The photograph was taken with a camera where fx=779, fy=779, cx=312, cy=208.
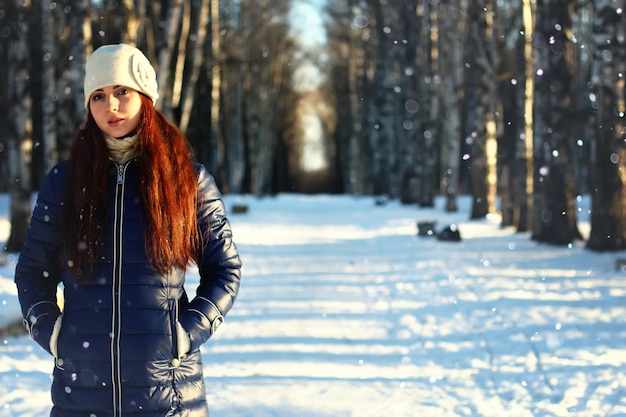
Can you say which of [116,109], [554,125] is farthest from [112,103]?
[554,125]

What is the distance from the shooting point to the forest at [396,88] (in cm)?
1280

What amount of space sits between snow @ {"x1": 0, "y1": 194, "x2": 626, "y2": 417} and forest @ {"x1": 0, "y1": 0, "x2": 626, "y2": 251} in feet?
6.63

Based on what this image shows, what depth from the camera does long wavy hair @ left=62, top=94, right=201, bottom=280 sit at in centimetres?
249

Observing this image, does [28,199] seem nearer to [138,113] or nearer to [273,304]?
[273,304]

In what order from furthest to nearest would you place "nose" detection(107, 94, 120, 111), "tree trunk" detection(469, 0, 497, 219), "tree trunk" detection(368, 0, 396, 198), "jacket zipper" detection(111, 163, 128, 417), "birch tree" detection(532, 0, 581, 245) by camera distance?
"tree trunk" detection(368, 0, 396, 198), "tree trunk" detection(469, 0, 497, 219), "birch tree" detection(532, 0, 581, 245), "nose" detection(107, 94, 120, 111), "jacket zipper" detection(111, 163, 128, 417)

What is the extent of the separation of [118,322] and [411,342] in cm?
498

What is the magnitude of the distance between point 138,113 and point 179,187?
0.28 m

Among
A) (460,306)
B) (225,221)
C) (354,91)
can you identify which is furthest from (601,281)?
(354,91)

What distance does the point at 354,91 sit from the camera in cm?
4375

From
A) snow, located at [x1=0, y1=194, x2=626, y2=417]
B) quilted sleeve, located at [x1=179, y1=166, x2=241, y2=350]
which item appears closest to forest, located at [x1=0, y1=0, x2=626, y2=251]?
snow, located at [x1=0, y1=194, x2=626, y2=417]

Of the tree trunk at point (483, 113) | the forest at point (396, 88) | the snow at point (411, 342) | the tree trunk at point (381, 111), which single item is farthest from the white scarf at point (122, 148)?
the tree trunk at point (381, 111)

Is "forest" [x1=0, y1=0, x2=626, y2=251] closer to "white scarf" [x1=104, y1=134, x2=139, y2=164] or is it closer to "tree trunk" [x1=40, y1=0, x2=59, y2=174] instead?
"tree trunk" [x1=40, y1=0, x2=59, y2=174]

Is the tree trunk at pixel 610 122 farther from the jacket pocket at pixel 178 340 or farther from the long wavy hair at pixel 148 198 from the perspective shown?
the jacket pocket at pixel 178 340

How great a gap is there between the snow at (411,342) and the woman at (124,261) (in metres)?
2.51
